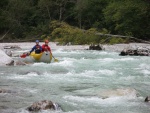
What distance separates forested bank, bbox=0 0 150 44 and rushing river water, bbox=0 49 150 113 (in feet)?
54.5

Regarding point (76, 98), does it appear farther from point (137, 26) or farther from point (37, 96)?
point (137, 26)

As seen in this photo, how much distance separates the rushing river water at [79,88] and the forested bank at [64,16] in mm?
16603

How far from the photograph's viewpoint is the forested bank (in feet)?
97.2

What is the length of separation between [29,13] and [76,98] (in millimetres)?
32759

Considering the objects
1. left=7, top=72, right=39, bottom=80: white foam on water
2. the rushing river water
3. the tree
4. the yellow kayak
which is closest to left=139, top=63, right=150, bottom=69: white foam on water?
the rushing river water

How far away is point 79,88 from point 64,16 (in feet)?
101

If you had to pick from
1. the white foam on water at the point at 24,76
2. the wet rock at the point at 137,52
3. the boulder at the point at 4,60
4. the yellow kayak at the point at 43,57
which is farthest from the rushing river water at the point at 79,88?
the wet rock at the point at 137,52

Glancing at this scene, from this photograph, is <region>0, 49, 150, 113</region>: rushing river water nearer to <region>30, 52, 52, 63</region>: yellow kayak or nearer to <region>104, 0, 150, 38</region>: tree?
<region>30, 52, 52, 63</region>: yellow kayak

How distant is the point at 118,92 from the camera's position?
27.8ft

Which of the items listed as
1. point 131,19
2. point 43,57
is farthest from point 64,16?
point 43,57

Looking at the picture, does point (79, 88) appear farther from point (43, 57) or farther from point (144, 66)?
point (43, 57)

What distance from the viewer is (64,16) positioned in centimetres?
3956

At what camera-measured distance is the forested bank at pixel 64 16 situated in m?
29.6

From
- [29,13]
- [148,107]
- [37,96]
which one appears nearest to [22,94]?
[37,96]
